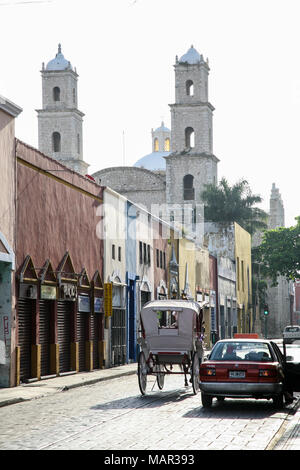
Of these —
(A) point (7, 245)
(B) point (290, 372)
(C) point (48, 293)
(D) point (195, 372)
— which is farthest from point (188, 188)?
(B) point (290, 372)

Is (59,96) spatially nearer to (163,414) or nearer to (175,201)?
(175,201)

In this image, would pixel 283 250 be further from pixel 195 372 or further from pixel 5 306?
pixel 195 372

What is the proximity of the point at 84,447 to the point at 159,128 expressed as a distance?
133014 millimetres

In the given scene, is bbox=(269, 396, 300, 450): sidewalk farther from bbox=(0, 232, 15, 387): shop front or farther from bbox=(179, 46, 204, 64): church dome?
bbox=(179, 46, 204, 64): church dome

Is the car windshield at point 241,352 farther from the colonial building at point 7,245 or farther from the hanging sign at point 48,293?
the hanging sign at point 48,293

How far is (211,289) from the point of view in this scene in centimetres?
6009

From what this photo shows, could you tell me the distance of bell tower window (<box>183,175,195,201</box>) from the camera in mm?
93938

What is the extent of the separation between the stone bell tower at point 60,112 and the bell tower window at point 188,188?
12.0 m

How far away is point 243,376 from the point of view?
16891 millimetres

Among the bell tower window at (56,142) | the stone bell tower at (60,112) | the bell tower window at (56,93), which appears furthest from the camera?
the bell tower window at (56,142)

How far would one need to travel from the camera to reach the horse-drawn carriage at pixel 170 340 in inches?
839

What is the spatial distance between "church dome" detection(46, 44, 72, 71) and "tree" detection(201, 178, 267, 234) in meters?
25.0

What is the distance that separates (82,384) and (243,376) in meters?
9.11

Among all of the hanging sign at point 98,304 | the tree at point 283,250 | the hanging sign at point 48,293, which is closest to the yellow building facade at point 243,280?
the tree at point 283,250
